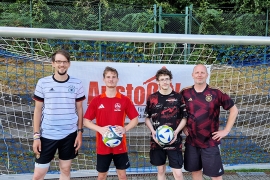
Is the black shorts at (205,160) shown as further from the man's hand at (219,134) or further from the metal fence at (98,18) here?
the metal fence at (98,18)

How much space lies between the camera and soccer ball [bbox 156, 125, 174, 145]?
2.80m

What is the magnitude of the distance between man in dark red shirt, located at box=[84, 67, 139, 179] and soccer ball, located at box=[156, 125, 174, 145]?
1.04ft

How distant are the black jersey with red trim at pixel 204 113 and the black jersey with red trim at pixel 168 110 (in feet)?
0.31

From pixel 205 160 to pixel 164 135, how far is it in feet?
1.89

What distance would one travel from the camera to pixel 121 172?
3.00 meters

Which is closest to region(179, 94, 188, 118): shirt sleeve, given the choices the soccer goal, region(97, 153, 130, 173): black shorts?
the soccer goal

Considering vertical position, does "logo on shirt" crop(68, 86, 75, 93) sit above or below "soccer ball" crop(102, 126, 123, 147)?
above

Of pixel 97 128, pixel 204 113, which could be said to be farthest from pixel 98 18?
pixel 204 113

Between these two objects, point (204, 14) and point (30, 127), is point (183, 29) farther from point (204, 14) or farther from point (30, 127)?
point (30, 127)

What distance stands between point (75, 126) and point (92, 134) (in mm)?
1133

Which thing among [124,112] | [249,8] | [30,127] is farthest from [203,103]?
[249,8]

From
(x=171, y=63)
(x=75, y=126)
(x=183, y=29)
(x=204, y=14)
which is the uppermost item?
(x=204, y=14)

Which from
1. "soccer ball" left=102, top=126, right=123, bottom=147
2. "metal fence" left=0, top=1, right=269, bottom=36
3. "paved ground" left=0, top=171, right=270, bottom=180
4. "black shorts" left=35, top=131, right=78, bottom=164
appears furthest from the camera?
"metal fence" left=0, top=1, right=269, bottom=36

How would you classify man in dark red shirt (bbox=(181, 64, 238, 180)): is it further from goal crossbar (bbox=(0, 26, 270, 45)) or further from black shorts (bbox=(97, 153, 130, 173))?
black shorts (bbox=(97, 153, 130, 173))
